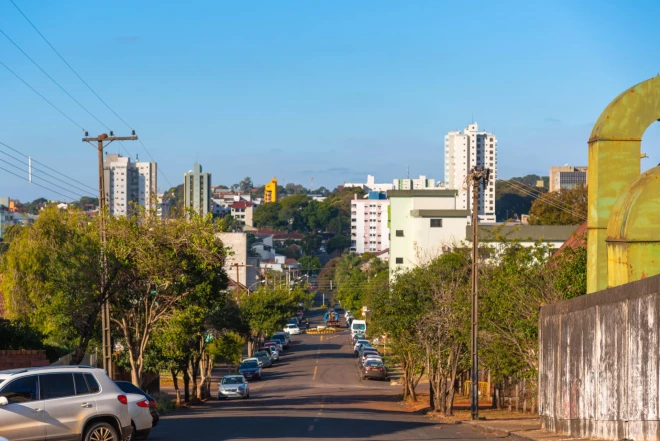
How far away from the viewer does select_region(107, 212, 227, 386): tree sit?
3056 centimetres

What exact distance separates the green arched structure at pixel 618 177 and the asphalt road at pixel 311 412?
228 inches

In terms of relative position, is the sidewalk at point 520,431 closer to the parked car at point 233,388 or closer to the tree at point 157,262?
the tree at point 157,262

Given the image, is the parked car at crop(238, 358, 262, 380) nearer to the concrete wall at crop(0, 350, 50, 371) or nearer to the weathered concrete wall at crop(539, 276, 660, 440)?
the concrete wall at crop(0, 350, 50, 371)

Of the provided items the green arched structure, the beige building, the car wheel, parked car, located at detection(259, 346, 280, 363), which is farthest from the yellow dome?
the beige building

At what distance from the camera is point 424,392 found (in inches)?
2082

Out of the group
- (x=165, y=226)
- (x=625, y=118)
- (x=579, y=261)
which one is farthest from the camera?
(x=165, y=226)

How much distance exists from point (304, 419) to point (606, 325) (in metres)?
13.6

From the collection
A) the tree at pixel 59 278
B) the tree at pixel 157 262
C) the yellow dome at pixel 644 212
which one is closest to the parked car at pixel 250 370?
the tree at pixel 59 278

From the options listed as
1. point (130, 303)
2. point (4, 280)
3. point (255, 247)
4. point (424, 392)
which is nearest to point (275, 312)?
point (424, 392)

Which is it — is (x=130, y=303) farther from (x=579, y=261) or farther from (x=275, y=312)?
(x=275, y=312)

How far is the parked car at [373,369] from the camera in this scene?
5884 cm

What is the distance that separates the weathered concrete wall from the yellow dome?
149 cm

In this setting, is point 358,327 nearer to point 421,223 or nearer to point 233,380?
point 421,223

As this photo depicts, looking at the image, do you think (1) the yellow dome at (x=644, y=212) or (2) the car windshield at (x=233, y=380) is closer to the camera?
(1) the yellow dome at (x=644, y=212)
